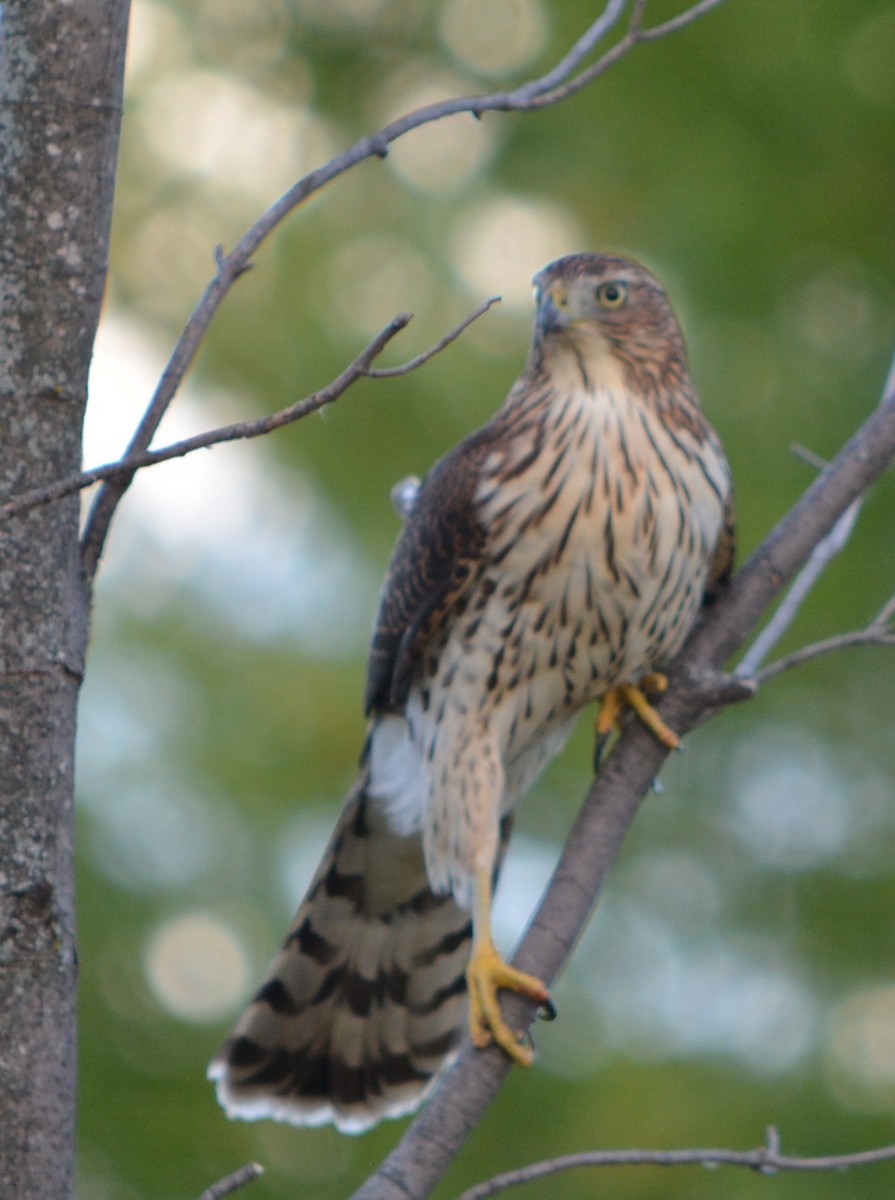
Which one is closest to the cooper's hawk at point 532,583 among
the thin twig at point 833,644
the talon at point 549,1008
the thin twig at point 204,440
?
the talon at point 549,1008

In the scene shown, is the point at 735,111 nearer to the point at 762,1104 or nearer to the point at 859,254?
the point at 859,254

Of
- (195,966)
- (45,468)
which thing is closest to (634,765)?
(45,468)

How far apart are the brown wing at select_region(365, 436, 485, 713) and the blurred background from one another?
4.88 ft

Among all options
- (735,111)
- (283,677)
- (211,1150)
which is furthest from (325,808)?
(735,111)

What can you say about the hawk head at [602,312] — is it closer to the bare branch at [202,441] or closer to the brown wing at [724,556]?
the brown wing at [724,556]

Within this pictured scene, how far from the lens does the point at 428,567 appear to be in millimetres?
3396

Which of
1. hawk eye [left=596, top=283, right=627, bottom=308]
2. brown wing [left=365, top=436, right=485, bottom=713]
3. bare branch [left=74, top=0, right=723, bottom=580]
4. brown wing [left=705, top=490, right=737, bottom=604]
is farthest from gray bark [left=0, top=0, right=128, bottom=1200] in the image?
brown wing [left=705, top=490, right=737, bottom=604]

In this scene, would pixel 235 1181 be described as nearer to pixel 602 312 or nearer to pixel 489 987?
pixel 489 987

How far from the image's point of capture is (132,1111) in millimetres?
4793

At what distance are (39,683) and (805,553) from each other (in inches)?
58.0

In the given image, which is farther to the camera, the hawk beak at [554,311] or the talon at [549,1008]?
the hawk beak at [554,311]

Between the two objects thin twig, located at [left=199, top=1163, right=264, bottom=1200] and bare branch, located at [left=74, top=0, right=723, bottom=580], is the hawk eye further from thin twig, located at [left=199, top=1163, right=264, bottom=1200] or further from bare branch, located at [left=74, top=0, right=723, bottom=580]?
thin twig, located at [left=199, top=1163, right=264, bottom=1200]

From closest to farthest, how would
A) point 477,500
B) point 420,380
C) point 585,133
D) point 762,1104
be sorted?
point 477,500 → point 762,1104 → point 420,380 → point 585,133

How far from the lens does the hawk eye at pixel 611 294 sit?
3.44 m
